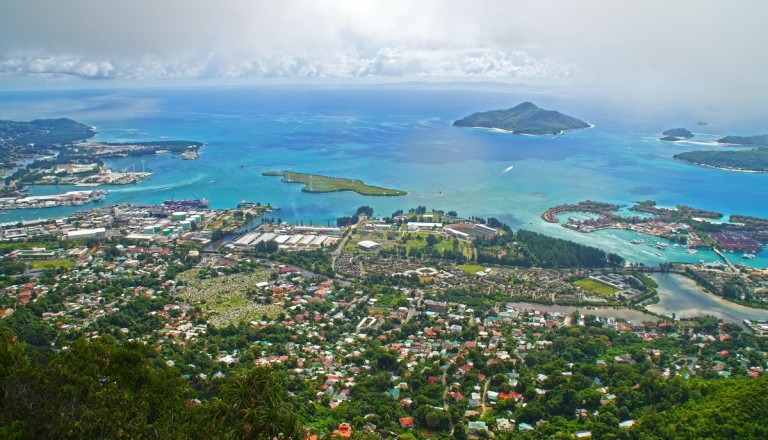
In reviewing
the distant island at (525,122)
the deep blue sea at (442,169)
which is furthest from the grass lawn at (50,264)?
the distant island at (525,122)

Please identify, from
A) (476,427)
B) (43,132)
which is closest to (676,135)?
(476,427)

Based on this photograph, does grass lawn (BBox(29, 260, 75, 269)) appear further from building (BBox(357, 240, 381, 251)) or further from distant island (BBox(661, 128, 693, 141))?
distant island (BBox(661, 128, 693, 141))

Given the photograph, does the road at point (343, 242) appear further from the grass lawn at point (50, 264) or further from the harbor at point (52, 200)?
the harbor at point (52, 200)

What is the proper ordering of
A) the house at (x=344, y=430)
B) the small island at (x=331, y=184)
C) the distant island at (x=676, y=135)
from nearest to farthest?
the house at (x=344, y=430) → the small island at (x=331, y=184) → the distant island at (x=676, y=135)

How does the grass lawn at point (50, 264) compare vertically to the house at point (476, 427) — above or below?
below

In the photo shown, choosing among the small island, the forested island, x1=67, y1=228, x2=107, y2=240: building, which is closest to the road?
the small island

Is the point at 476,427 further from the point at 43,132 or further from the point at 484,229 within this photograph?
the point at 43,132

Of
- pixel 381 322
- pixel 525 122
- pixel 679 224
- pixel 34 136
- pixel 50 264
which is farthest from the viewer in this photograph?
pixel 525 122
